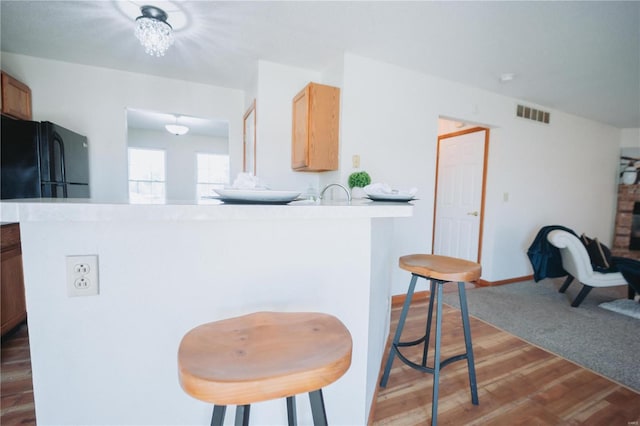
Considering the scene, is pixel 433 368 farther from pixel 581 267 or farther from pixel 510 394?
pixel 581 267

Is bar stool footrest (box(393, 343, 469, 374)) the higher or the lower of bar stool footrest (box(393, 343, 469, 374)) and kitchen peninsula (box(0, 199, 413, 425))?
the lower

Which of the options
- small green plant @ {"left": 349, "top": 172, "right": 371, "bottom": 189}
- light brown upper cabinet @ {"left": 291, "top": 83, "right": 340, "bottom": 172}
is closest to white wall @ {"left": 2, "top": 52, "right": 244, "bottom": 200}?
light brown upper cabinet @ {"left": 291, "top": 83, "right": 340, "bottom": 172}

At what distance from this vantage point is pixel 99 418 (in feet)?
2.76

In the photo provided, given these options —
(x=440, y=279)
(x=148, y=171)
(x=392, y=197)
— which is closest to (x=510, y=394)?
(x=440, y=279)

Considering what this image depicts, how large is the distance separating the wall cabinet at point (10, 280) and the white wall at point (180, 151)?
4.33 metres

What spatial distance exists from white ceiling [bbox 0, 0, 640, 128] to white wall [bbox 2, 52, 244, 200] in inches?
5.1

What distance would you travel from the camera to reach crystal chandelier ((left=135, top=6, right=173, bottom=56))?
77.0 inches

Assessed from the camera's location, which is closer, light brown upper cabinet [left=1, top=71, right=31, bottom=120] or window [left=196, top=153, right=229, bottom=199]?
light brown upper cabinet [left=1, top=71, right=31, bottom=120]

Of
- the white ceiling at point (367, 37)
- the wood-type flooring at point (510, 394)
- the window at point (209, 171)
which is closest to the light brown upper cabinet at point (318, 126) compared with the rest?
the white ceiling at point (367, 37)

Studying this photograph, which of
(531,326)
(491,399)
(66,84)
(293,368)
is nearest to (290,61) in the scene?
(66,84)

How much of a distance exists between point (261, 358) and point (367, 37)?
250 centimetres

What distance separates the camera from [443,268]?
137 cm

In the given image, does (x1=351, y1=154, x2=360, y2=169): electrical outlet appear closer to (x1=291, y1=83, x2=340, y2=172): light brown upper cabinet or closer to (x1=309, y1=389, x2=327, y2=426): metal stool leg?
(x1=291, y1=83, x2=340, y2=172): light brown upper cabinet

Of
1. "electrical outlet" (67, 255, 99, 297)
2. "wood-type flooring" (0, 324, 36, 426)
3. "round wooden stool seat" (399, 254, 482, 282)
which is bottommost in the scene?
"wood-type flooring" (0, 324, 36, 426)
